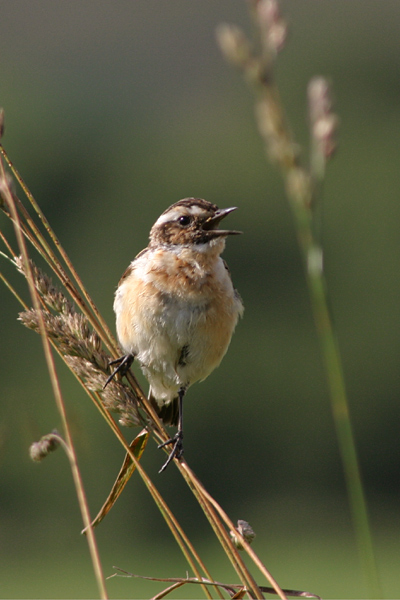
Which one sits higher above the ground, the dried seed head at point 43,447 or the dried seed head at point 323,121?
the dried seed head at point 323,121

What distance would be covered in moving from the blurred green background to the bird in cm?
2323

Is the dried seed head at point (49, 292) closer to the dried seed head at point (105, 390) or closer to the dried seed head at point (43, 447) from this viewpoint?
the dried seed head at point (105, 390)

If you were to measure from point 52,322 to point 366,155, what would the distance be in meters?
30.6

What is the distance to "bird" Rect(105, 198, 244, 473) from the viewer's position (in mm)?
4359

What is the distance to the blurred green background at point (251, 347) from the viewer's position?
3025 cm

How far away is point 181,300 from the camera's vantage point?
436 centimetres

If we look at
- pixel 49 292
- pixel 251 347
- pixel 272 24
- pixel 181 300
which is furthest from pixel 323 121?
pixel 251 347

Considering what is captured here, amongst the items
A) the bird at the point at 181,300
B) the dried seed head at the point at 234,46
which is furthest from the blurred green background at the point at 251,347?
the dried seed head at the point at 234,46

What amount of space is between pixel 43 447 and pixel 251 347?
2892 centimetres

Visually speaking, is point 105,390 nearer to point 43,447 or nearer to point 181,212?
→ point 43,447

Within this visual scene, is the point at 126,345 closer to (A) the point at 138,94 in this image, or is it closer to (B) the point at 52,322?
(B) the point at 52,322

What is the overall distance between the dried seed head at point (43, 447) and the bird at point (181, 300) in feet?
6.11

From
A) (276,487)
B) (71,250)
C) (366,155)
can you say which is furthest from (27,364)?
(366,155)

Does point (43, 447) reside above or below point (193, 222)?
below
